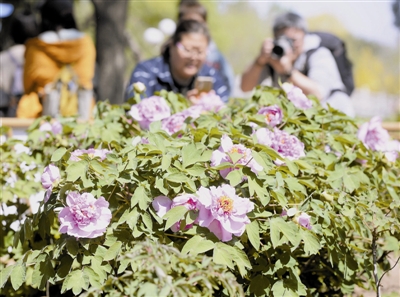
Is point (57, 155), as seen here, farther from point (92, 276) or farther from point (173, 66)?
point (173, 66)

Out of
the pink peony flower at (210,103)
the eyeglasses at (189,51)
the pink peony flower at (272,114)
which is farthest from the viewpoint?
the eyeglasses at (189,51)

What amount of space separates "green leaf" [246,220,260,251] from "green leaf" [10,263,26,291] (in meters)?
0.70

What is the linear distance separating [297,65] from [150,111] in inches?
102

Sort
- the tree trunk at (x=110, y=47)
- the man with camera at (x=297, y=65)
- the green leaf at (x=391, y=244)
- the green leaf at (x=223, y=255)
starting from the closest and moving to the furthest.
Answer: the green leaf at (x=223, y=255) < the green leaf at (x=391, y=244) < the man with camera at (x=297, y=65) < the tree trunk at (x=110, y=47)

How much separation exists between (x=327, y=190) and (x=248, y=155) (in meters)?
0.36

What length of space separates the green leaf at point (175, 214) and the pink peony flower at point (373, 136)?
113 cm

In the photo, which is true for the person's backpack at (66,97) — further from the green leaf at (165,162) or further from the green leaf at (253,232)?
the green leaf at (253,232)

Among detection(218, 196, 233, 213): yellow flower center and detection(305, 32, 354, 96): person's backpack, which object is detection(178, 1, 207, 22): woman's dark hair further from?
detection(218, 196, 233, 213): yellow flower center

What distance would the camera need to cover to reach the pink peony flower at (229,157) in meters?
1.99

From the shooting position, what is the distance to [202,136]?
2229mm

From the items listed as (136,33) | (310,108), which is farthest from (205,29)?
(136,33)

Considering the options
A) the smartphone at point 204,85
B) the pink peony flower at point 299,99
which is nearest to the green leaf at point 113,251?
the pink peony flower at point 299,99

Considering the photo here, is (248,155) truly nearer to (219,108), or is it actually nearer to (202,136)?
(202,136)

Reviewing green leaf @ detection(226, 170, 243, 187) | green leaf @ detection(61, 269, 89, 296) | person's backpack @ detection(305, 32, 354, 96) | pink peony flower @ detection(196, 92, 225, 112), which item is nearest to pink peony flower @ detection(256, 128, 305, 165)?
green leaf @ detection(226, 170, 243, 187)
